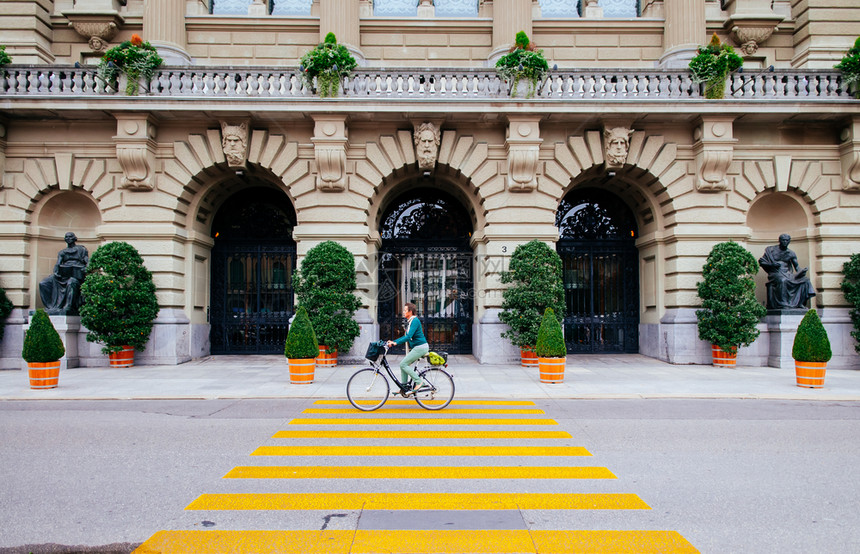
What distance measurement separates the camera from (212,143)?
16.7m

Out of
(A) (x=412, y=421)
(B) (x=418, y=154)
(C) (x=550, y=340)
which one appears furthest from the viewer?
(B) (x=418, y=154)

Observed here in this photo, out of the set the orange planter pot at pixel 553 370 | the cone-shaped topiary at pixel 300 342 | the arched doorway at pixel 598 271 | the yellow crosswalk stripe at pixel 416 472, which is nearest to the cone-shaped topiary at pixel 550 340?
the orange planter pot at pixel 553 370

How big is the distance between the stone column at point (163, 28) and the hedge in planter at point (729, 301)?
1887 cm

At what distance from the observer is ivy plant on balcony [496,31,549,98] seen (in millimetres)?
15703

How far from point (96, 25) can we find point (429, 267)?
1470cm

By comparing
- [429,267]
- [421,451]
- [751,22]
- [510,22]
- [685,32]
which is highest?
[751,22]

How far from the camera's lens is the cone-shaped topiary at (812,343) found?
11.8m

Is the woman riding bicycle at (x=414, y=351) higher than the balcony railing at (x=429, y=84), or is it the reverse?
the balcony railing at (x=429, y=84)

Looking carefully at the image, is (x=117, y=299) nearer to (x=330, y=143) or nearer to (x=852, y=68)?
(x=330, y=143)

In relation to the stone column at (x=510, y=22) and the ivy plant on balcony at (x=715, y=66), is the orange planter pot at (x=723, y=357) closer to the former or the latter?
the ivy plant on balcony at (x=715, y=66)

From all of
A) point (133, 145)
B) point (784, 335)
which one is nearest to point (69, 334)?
point (133, 145)

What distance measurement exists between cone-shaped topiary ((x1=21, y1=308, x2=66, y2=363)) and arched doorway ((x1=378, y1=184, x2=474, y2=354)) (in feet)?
32.5

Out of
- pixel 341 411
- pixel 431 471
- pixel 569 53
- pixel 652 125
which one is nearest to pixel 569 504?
pixel 431 471

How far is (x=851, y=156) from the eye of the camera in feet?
53.6
